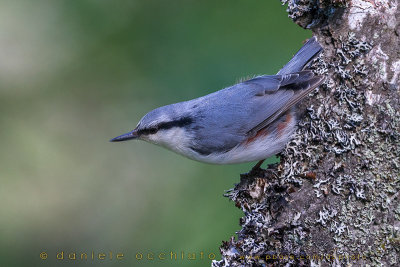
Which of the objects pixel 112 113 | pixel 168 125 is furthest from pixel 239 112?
pixel 112 113

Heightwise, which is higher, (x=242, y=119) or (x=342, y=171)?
(x=242, y=119)

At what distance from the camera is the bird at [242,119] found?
2.56m

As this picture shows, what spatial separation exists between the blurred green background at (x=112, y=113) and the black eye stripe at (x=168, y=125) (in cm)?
53

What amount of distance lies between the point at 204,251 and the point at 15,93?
2.13 metres

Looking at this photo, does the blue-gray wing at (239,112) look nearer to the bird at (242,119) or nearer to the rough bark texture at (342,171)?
the bird at (242,119)

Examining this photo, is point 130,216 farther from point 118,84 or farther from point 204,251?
point 118,84

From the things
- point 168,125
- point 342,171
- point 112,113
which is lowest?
point 342,171

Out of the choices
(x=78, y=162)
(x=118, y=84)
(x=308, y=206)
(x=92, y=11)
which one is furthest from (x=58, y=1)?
(x=308, y=206)

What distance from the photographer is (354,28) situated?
2332 mm

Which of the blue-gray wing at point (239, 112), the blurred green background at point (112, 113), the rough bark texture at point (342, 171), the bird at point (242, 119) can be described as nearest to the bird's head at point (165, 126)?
the bird at point (242, 119)

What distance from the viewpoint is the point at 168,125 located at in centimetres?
284

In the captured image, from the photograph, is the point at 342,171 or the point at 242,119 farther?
the point at 242,119

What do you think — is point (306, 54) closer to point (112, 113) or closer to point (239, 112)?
point (239, 112)

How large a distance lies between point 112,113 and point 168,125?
1.34 meters
